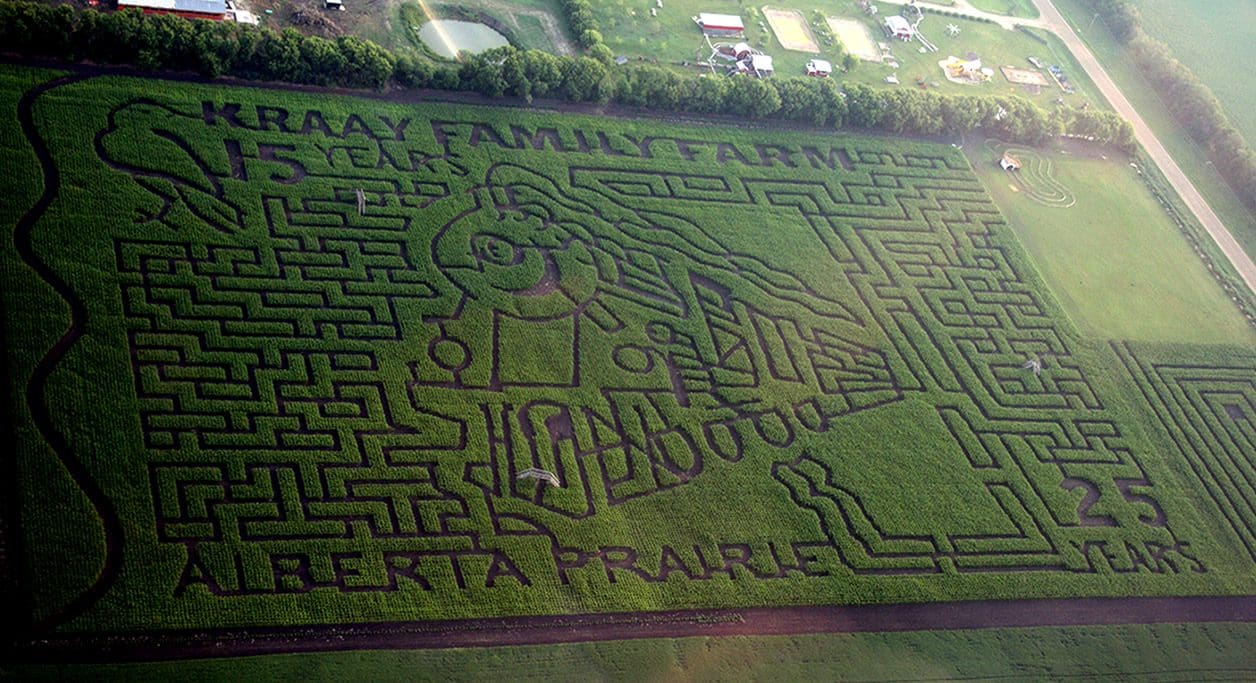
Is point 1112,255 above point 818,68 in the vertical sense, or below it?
below

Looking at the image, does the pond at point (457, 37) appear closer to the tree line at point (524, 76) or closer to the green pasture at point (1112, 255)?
the tree line at point (524, 76)

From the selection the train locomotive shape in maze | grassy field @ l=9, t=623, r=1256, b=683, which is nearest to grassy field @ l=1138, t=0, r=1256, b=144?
the train locomotive shape in maze

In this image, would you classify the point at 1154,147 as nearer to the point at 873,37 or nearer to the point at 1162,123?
the point at 1162,123

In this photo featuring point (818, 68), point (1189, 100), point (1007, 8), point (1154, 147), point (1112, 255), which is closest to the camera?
point (1112, 255)

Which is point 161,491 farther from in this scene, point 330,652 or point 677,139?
point 677,139

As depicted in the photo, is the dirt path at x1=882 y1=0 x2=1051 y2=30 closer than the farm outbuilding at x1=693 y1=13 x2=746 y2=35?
No

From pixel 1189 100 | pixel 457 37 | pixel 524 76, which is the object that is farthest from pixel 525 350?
pixel 1189 100

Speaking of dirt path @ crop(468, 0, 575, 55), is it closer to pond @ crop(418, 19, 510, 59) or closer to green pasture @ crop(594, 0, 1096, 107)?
pond @ crop(418, 19, 510, 59)
